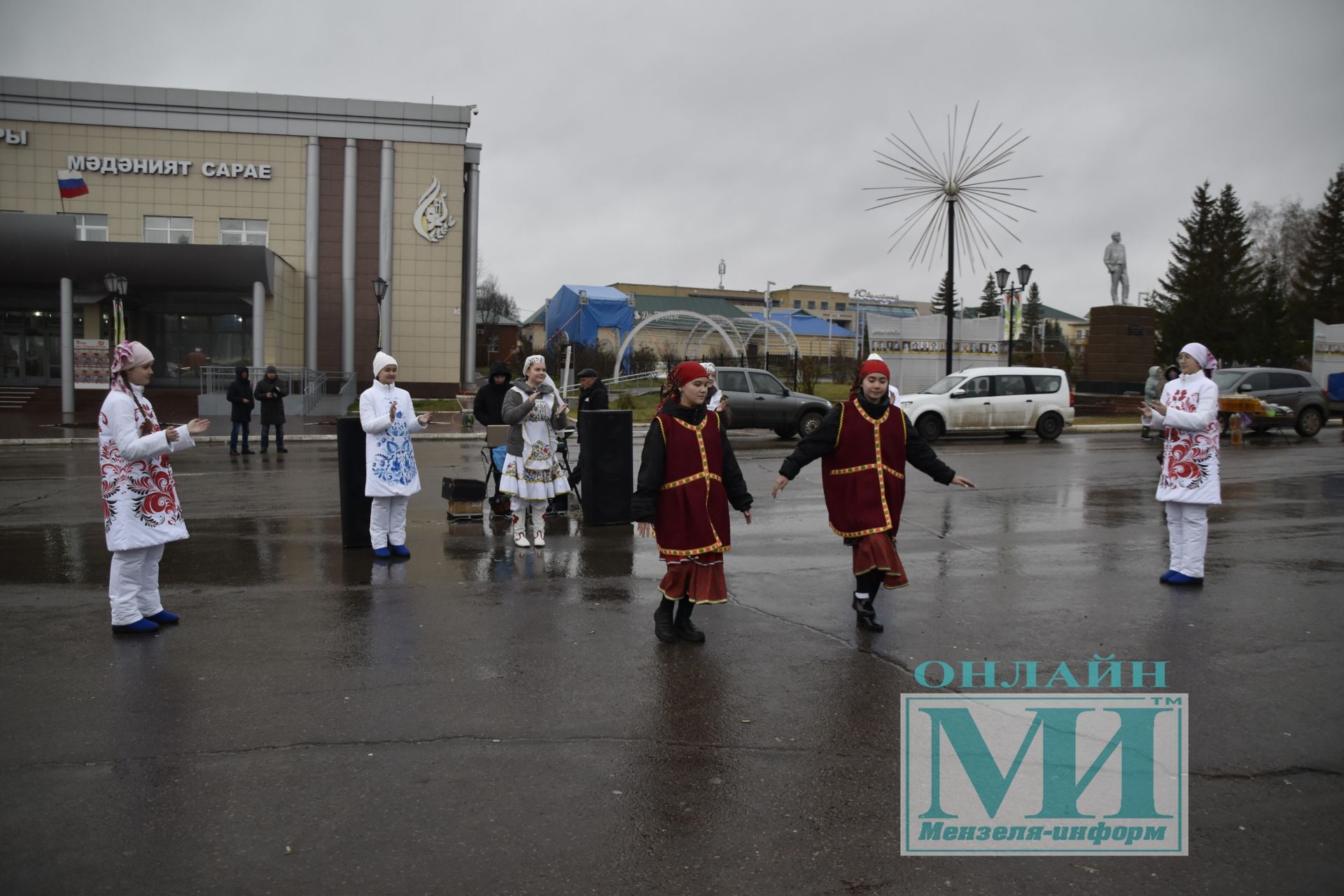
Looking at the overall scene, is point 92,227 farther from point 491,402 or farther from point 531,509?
point 531,509

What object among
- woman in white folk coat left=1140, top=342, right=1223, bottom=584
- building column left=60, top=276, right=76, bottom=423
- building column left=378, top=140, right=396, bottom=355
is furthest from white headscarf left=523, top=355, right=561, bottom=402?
building column left=378, top=140, right=396, bottom=355

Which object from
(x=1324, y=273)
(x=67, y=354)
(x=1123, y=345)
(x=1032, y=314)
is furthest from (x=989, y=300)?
(x=67, y=354)

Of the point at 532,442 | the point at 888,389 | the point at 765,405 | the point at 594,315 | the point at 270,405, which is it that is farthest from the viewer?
the point at 594,315

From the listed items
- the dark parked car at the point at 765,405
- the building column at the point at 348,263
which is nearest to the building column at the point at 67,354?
the building column at the point at 348,263

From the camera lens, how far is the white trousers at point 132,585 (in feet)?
20.1

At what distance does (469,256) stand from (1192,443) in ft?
114

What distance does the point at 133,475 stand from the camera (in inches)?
242

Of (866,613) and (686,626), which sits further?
(866,613)

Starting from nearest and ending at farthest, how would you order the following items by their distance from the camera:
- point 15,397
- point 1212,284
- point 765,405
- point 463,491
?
Result: point 463,491, point 765,405, point 15,397, point 1212,284

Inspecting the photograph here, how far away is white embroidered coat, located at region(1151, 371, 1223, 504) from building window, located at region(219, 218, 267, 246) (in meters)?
36.0

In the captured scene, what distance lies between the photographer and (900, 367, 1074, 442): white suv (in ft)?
76.3

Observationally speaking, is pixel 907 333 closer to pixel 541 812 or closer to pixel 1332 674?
pixel 1332 674

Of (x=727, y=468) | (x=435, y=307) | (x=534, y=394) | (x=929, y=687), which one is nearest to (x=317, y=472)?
(x=534, y=394)

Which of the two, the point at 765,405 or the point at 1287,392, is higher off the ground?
the point at 1287,392
